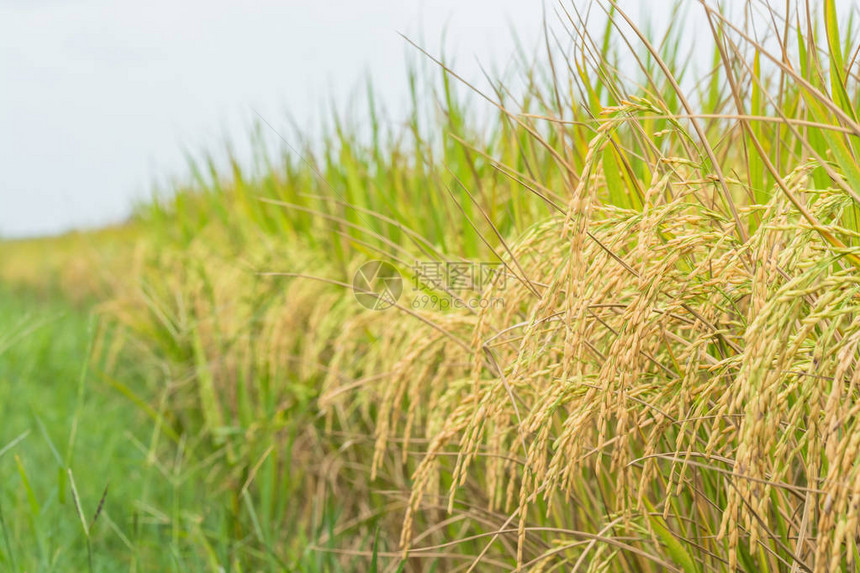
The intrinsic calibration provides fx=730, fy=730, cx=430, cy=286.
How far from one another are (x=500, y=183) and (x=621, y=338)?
206 centimetres

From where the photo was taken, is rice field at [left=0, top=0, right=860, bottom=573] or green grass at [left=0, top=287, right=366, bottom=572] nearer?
rice field at [left=0, top=0, right=860, bottom=573]

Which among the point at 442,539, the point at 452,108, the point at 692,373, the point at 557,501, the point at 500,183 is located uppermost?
the point at 452,108

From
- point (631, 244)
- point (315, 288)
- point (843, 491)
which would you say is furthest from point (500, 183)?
point (843, 491)

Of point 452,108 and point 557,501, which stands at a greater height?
point 452,108

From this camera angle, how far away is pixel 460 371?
228 centimetres

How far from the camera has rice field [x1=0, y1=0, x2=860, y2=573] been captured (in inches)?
41.0

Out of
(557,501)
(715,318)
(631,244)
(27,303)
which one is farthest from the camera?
(27,303)

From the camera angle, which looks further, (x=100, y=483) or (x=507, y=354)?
(x=100, y=483)

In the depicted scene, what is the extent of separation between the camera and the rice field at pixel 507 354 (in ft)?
3.42

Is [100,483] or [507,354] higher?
[507,354]

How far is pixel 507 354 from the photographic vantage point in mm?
1735

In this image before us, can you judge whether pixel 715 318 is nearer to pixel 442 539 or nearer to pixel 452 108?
pixel 442 539

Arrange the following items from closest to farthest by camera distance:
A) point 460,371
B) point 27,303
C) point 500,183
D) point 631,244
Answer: point 631,244
point 460,371
point 500,183
point 27,303

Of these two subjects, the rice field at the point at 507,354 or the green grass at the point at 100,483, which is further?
the green grass at the point at 100,483
